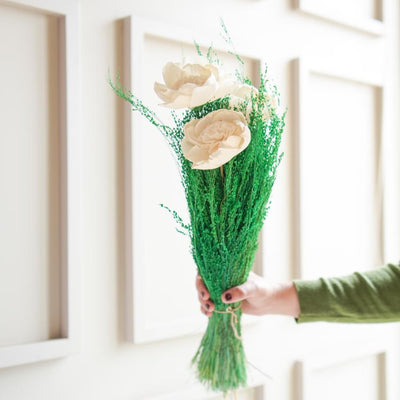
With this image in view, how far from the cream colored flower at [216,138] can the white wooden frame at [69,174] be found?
26 cm

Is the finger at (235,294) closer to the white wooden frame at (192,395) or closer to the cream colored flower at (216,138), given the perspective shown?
the cream colored flower at (216,138)

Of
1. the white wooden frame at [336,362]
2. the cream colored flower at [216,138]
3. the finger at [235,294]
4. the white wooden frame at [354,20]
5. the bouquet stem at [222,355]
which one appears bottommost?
the white wooden frame at [336,362]

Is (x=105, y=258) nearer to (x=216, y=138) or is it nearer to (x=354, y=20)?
(x=216, y=138)

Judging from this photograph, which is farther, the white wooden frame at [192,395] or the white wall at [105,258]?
the white wooden frame at [192,395]

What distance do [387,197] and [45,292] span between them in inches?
42.7

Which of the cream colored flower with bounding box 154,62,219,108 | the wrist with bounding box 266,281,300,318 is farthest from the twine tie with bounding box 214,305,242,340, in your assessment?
the cream colored flower with bounding box 154,62,219,108

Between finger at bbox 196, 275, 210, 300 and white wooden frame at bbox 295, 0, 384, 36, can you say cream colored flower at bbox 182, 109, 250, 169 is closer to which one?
finger at bbox 196, 275, 210, 300

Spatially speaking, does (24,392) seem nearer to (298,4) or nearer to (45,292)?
(45,292)

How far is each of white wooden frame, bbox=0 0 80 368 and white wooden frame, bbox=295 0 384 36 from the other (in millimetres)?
658

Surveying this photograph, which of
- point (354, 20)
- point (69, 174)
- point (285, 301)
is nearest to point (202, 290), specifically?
point (285, 301)

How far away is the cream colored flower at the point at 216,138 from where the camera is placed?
895mm

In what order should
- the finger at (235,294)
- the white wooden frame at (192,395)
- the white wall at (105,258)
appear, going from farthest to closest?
the white wooden frame at (192,395)
the white wall at (105,258)
the finger at (235,294)

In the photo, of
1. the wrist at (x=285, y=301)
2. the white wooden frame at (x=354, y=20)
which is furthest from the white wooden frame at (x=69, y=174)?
the white wooden frame at (x=354, y=20)

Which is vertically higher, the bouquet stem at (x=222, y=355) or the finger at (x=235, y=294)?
the finger at (x=235, y=294)
